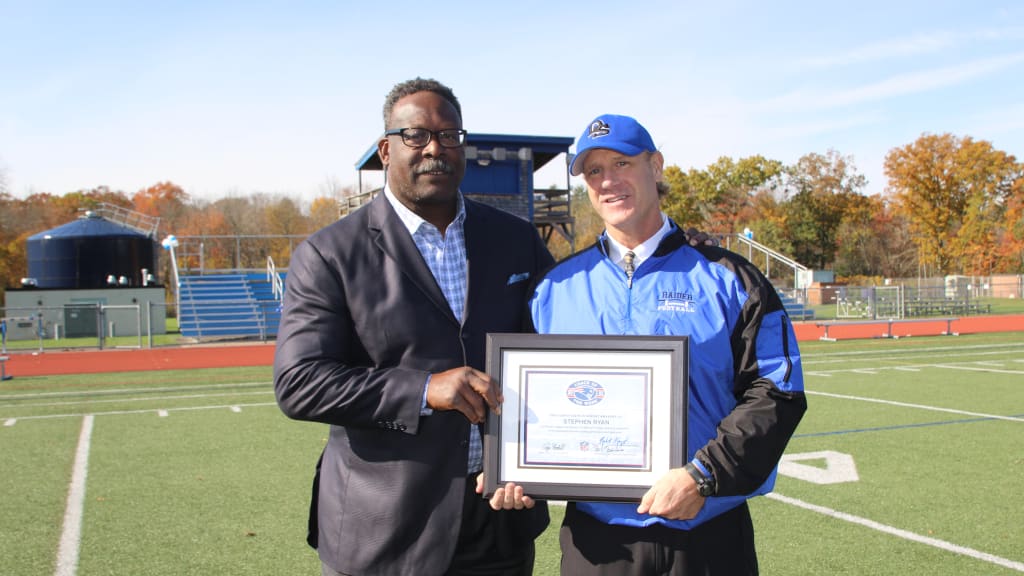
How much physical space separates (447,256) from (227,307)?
93.6ft

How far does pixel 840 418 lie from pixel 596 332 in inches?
A: 315

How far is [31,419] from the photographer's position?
10.6 metres

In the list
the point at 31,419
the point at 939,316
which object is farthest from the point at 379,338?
the point at 939,316

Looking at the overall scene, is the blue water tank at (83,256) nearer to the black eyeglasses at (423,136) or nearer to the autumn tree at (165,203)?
the autumn tree at (165,203)

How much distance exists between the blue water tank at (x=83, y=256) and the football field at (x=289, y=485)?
1088 inches

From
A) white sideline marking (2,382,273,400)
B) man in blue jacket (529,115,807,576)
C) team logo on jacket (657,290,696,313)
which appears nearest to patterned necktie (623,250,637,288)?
man in blue jacket (529,115,807,576)

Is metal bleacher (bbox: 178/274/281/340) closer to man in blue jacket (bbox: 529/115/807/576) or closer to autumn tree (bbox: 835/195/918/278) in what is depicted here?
man in blue jacket (bbox: 529/115/807/576)

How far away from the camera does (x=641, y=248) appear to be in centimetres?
257

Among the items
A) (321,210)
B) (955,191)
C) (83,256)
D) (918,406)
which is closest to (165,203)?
(321,210)

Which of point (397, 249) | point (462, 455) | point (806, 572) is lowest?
point (806, 572)

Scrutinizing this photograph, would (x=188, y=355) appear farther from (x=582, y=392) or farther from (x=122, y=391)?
(x=582, y=392)

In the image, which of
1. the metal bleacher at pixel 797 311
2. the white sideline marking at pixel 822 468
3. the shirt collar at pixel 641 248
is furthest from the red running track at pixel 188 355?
the shirt collar at pixel 641 248

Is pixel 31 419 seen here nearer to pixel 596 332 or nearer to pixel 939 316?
pixel 596 332

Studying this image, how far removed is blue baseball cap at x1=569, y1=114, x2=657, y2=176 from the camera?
2.52 metres
